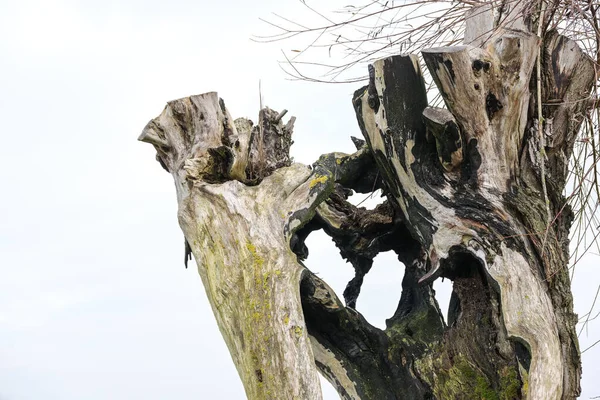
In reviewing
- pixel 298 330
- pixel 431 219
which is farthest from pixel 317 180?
pixel 298 330

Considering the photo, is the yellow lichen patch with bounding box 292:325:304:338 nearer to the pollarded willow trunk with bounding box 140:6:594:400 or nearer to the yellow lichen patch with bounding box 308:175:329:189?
the pollarded willow trunk with bounding box 140:6:594:400

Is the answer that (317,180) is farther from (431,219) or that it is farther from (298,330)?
(298,330)

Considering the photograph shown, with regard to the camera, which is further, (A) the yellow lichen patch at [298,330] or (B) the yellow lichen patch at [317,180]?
(B) the yellow lichen patch at [317,180]

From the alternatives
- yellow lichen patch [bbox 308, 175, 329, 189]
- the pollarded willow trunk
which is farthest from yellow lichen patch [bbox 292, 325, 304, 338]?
yellow lichen patch [bbox 308, 175, 329, 189]

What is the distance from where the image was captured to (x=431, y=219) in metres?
4.24

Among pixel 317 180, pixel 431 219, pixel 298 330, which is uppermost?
pixel 317 180

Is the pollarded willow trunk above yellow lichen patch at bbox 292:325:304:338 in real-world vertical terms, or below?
above

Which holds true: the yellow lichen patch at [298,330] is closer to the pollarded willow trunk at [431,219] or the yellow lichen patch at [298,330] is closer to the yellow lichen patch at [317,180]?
the pollarded willow trunk at [431,219]

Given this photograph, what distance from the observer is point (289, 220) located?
416 cm

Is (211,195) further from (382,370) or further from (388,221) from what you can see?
(382,370)

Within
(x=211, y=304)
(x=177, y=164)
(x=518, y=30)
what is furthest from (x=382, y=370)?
(x=518, y=30)

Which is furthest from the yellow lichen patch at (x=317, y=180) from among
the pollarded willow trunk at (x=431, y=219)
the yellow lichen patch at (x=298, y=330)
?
the yellow lichen patch at (x=298, y=330)

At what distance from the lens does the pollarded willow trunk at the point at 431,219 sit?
3.83 metres

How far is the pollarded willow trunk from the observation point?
12.6 feet
